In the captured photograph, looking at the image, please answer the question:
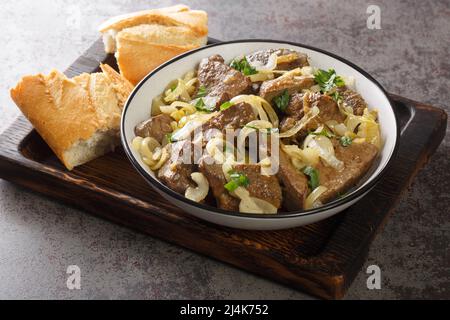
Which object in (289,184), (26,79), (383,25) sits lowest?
(383,25)

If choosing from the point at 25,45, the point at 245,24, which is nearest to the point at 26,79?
the point at 25,45

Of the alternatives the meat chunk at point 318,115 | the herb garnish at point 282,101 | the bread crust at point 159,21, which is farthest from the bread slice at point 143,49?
the meat chunk at point 318,115

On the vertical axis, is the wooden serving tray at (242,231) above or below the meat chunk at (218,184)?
below

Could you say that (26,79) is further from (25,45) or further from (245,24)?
(245,24)

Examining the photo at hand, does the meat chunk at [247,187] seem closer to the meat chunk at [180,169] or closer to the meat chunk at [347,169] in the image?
the meat chunk at [180,169]

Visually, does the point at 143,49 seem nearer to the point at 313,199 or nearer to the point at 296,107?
the point at 296,107

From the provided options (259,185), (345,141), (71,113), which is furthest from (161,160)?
(345,141)
